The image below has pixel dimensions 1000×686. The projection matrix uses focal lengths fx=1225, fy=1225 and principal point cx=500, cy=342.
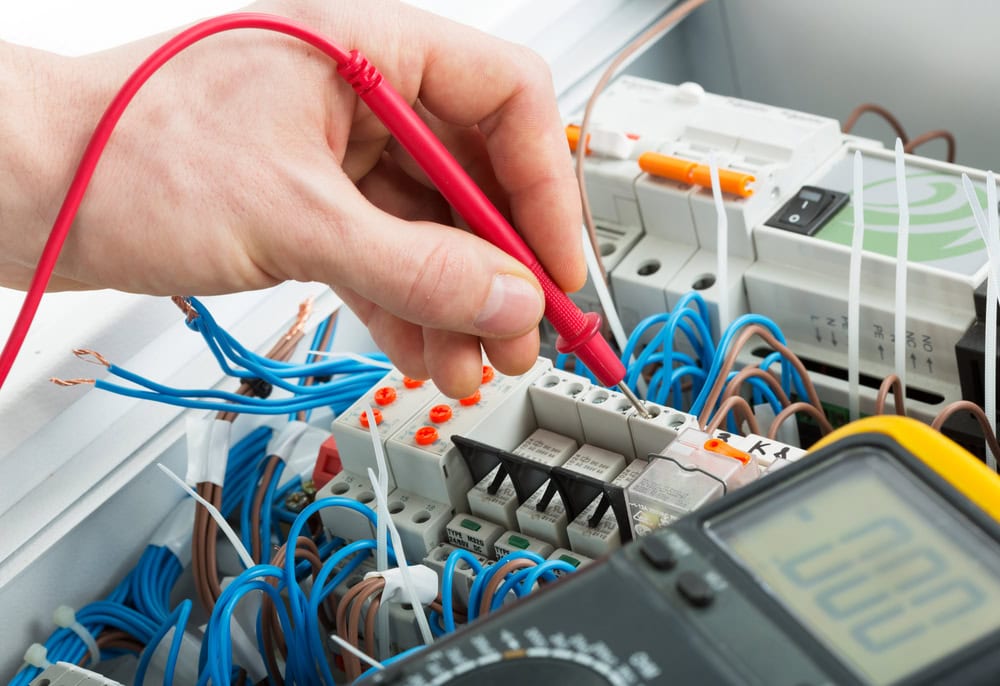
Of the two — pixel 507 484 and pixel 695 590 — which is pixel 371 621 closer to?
pixel 507 484

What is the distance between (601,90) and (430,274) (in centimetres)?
58

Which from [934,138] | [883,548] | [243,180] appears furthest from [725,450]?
[934,138]

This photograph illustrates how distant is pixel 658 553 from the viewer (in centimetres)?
61

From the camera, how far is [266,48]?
81 centimetres

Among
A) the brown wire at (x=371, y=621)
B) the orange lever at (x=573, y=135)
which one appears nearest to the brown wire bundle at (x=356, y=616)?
the brown wire at (x=371, y=621)

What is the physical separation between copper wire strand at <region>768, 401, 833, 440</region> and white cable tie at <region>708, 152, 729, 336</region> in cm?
12

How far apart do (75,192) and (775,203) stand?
2.26ft

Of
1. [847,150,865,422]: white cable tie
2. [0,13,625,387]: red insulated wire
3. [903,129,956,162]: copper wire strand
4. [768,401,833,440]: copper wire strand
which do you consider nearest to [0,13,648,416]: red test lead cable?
[0,13,625,387]: red insulated wire

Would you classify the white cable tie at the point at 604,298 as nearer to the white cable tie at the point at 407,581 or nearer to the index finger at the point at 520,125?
the index finger at the point at 520,125

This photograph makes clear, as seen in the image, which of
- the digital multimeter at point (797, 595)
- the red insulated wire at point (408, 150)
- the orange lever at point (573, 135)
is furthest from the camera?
the orange lever at point (573, 135)

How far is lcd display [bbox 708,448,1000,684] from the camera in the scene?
58 centimetres

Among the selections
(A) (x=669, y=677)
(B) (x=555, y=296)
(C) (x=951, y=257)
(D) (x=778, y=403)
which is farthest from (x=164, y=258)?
(C) (x=951, y=257)

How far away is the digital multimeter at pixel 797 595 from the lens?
0.56 meters

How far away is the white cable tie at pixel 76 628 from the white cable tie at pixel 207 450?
14 centimetres
